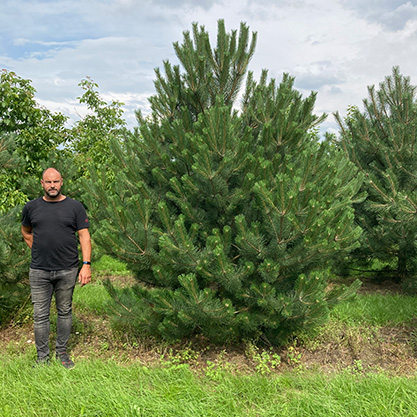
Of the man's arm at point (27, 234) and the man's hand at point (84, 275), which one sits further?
the man's arm at point (27, 234)

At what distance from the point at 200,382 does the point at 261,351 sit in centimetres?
101

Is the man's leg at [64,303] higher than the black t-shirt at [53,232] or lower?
lower

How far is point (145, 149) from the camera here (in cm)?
413

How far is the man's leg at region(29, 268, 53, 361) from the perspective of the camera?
3.74m

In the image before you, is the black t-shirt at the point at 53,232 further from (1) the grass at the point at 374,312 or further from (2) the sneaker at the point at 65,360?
(1) the grass at the point at 374,312

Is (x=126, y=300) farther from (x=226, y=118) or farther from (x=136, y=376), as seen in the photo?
(x=226, y=118)

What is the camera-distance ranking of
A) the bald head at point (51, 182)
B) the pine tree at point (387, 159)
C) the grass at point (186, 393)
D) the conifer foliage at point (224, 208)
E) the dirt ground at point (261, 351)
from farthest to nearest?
1. the pine tree at point (387, 159)
2. the dirt ground at point (261, 351)
3. the bald head at point (51, 182)
4. the conifer foliage at point (224, 208)
5. the grass at point (186, 393)

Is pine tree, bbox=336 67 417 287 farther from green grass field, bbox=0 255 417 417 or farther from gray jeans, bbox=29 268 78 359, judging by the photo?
gray jeans, bbox=29 268 78 359

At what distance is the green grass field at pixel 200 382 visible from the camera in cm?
294

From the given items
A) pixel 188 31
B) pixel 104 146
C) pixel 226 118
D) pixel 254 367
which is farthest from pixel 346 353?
pixel 104 146

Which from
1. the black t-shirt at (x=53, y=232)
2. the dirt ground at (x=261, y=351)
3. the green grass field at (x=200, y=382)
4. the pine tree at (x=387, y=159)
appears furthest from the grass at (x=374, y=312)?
the black t-shirt at (x=53, y=232)

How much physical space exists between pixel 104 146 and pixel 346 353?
738 cm

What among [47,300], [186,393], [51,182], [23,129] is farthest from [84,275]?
[23,129]

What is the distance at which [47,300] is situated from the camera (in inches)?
149
